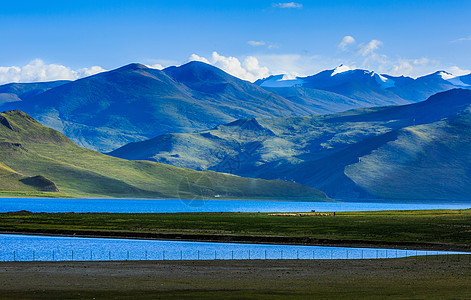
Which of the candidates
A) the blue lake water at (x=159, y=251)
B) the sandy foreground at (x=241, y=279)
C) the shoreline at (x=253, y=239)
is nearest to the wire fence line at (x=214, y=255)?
the blue lake water at (x=159, y=251)

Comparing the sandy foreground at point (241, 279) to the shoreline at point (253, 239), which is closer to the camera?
the sandy foreground at point (241, 279)

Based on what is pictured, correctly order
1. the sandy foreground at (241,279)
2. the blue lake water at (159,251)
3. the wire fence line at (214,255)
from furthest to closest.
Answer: the blue lake water at (159,251) < the wire fence line at (214,255) < the sandy foreground at (241,279)

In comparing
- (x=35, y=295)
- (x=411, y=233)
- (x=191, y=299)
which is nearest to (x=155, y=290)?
(x=191, y=299)

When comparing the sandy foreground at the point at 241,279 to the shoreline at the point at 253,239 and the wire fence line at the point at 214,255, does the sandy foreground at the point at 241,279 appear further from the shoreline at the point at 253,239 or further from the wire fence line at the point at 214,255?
the shoreline at the point at 253,239

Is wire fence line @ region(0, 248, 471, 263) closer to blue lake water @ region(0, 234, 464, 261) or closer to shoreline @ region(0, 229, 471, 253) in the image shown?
blue lake water @ region(0, 234, 464, 261)

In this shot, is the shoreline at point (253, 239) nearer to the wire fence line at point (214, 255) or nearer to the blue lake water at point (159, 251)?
the blue lake water at point (159, 251)

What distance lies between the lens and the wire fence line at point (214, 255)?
77.9 meters

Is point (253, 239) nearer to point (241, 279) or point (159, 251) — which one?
point (159, 251)

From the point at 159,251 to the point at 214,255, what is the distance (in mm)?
8664

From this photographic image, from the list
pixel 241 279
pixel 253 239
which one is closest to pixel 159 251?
pixel 253 239

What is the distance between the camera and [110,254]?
82.1 meters

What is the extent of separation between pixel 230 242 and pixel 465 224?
1968 inches

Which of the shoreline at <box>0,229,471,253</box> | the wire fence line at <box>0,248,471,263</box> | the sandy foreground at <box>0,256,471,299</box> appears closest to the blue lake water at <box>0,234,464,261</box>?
the wire fence line at <box>0,248,471,263</box>

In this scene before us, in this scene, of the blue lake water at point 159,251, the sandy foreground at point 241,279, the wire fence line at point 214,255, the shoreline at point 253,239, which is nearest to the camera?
the sandy foreground at point 241,279
